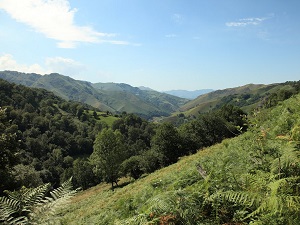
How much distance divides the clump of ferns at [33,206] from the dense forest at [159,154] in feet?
1.14

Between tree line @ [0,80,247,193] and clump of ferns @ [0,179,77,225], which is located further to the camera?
tree line @ [0,80,247,193]

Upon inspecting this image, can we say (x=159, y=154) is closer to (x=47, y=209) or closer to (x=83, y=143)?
(x=47, y=209)

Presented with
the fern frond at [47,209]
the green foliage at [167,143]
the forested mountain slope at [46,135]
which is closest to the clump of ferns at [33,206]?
the fern frond at [47,209]

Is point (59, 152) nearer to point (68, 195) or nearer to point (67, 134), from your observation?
point (67, 134)

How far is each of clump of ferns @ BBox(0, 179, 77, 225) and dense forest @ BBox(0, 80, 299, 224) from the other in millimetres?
349

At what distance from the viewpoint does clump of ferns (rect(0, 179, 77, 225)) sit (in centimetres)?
354

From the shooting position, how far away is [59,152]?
5669 inches

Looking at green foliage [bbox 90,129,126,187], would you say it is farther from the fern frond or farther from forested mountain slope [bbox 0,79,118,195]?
forested mountain slope [bbox 0,79,118,195]

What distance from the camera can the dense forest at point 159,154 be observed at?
578 cm

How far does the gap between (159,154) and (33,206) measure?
66209 mm

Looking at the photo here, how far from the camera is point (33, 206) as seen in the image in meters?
3.96

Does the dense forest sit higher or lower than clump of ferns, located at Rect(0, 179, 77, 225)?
lower

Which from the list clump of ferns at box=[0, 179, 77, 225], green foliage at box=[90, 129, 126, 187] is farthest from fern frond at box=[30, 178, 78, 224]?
green foliage at box=[90, 129, 126, 187]

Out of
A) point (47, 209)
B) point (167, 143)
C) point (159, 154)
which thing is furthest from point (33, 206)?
point (167, 143)
